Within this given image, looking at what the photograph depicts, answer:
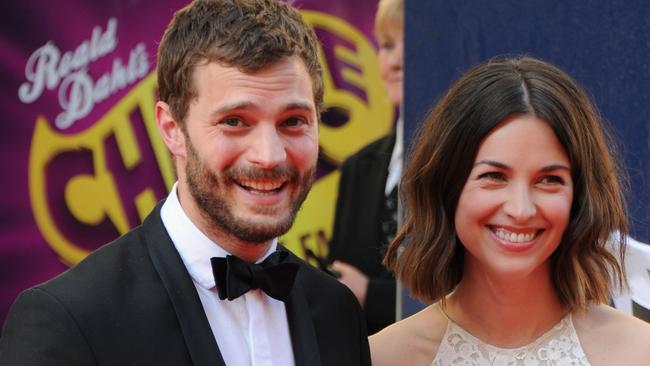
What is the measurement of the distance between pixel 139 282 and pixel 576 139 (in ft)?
3.71

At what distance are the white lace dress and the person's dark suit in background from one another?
4.53 ft

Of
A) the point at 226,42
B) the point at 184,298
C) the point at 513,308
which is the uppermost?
the point at 226,42

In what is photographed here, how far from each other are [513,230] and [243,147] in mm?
753

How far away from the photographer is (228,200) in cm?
238

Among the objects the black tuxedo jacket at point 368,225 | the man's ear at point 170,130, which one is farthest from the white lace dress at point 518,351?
the black tuxedo jacket at point 368,225

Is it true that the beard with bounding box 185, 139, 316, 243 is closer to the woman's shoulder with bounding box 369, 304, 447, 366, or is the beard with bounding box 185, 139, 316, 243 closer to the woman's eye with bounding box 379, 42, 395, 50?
the woman's shoulder with bounding box 369, 304, 447, 366

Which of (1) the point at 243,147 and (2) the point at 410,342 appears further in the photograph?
(2) the point at 410,342

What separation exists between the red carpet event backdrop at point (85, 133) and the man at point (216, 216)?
2.31 m

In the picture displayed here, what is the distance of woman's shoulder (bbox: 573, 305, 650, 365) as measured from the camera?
279 centimetres

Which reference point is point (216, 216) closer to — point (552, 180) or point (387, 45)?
point (552, 180)

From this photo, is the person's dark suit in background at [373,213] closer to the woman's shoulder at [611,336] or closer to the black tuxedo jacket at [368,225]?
the black tuxedo jacket at [368,225]

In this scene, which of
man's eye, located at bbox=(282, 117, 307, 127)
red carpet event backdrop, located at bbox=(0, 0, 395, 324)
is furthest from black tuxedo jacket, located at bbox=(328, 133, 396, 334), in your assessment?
man's eye, located at bbox=(282, 117, 307, 127)

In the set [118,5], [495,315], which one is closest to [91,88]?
[118,5]

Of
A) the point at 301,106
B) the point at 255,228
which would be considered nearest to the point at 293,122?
the point at 301,106
